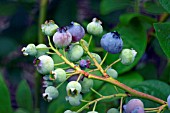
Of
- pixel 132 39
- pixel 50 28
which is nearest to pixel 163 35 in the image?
pixel 50 28

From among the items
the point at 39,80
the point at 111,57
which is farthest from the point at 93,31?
the point at 39,80

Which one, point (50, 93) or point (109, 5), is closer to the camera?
point (50, 93)

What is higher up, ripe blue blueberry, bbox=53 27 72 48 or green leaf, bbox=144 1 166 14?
green leaf, bbox=144 1 166 14

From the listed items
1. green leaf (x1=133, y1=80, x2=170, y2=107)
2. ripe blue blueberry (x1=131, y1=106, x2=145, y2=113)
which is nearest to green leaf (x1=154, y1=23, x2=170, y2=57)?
ripe blue blueberry (x1=131, y1=106, x2=145, y2=113)

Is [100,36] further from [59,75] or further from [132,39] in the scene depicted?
[59,75]

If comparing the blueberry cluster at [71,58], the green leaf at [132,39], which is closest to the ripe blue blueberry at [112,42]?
the blueberry cluster at [71,58]

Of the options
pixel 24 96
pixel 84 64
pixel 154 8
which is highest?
pixel 154 8

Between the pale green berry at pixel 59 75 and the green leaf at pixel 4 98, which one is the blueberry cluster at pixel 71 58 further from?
the green leaf at pixel 4 98

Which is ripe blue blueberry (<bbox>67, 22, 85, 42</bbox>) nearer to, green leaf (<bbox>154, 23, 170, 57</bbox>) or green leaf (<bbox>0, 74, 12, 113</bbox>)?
green leaf (<bbox>154, 23, 170, 57</bbox>)
